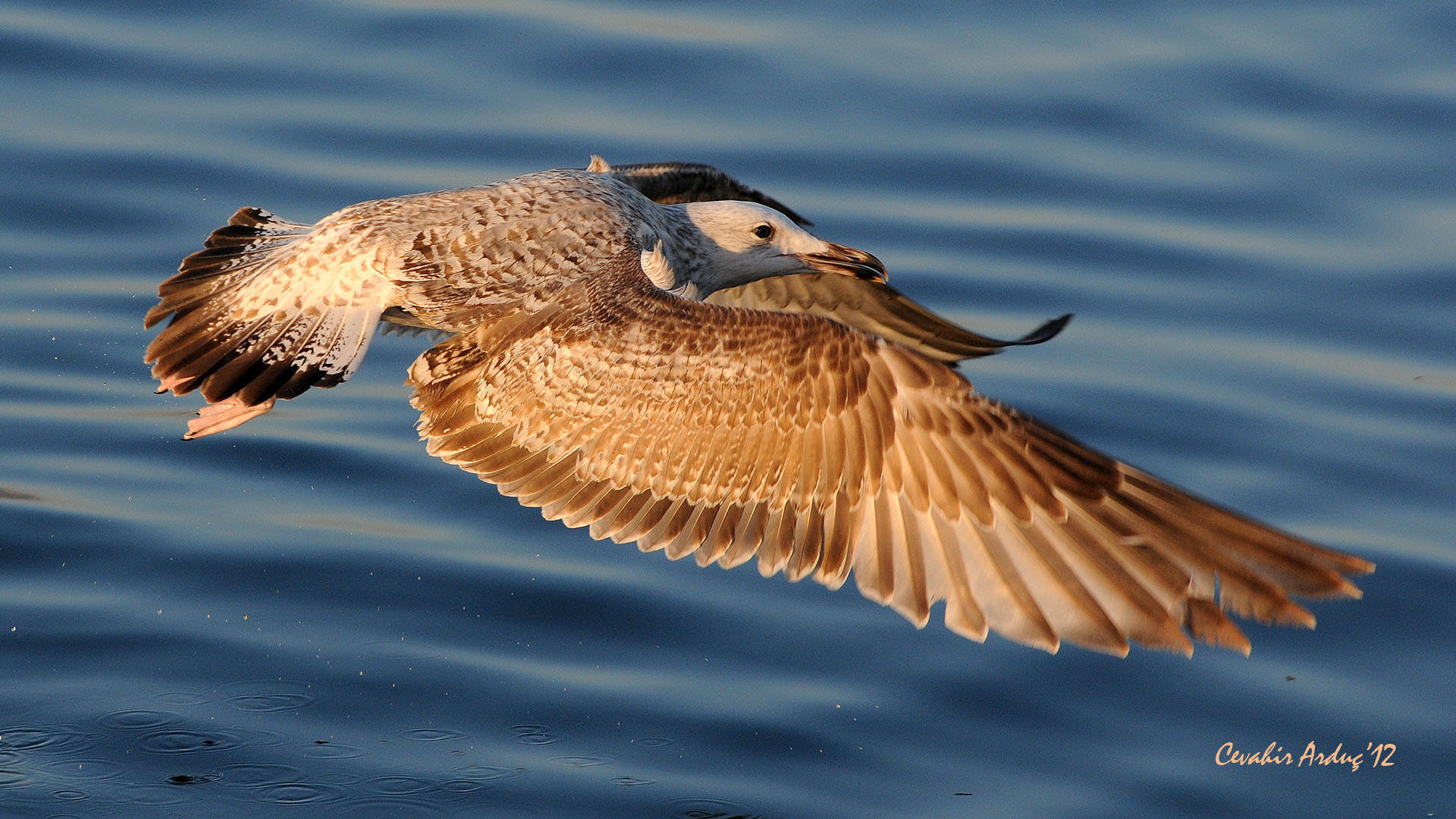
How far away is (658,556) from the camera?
7.82 metres

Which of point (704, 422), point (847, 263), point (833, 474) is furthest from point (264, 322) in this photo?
point (847, 263)

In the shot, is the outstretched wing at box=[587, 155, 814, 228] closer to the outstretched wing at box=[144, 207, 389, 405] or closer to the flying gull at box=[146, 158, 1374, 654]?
the flying gull at box=[146, 158, 1374, 654]

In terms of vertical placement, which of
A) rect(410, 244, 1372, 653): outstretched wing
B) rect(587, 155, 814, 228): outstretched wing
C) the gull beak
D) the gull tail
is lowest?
rect(410, 244, 1372, 653): outstretched wing

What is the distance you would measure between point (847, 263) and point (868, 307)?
1.43 ft

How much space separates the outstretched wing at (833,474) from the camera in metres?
5.25

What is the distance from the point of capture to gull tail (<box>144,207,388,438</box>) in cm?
630

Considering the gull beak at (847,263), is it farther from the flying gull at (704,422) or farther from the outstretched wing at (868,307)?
the flying gull at (704,422)

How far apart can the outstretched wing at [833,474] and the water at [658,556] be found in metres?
1.11

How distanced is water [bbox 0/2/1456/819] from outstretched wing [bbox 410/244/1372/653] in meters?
1.11

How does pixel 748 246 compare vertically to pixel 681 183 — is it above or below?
below

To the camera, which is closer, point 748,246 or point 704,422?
point 704,422

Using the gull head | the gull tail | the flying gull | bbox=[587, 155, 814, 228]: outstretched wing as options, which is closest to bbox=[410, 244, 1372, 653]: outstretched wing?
the flying gull

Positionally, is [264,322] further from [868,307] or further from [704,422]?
[868,307]

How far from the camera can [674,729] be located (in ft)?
22.1
